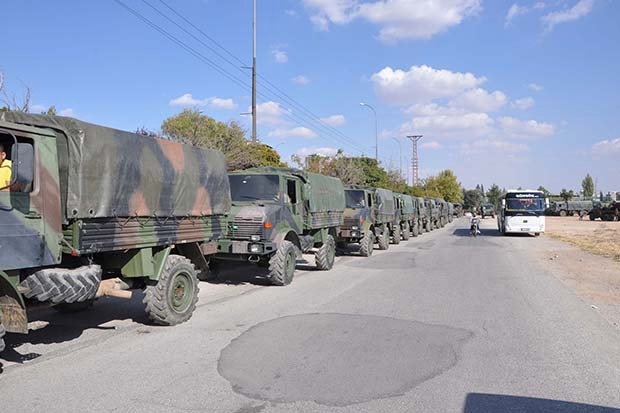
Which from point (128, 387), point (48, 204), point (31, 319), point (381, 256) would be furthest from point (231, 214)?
point (381, 256)

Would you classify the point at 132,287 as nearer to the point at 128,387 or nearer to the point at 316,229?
the point at 128,387

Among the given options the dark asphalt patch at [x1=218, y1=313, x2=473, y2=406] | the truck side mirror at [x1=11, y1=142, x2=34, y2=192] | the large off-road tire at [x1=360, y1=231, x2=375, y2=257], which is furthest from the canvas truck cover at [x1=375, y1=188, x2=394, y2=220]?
the truck side mirror at [x1=11, y1=142, x2=34, y2=192]

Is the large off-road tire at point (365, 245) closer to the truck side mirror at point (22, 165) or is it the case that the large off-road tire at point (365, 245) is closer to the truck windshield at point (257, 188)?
the truck windshield at point (257, 188)

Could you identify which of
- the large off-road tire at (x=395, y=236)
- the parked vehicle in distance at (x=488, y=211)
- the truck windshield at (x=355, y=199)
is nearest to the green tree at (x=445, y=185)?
the parked vehicle in distance at (x=488, y=211)

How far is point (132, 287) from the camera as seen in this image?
7.46 meters

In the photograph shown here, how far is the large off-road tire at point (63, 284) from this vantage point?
5.39 meters

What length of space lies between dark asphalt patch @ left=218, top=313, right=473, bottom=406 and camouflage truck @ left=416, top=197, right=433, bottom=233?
27747 millimetres

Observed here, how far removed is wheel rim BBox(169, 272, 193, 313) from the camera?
764cm

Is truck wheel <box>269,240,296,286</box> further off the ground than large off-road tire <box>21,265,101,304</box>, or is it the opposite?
large off-road tire <box>21,265,101,304</box>

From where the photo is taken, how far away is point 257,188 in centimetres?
1166

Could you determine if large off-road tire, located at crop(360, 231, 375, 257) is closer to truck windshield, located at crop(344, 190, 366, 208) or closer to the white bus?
truck windshield, located at crop(344, 190, 366, 208)

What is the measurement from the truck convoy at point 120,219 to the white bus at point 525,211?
70.2 feet

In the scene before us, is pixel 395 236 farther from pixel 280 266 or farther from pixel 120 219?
pixel 120 219

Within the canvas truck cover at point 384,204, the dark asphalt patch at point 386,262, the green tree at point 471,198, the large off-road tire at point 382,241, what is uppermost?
the green tree at point 471,198
